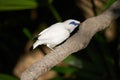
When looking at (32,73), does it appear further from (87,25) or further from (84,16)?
(84,16)

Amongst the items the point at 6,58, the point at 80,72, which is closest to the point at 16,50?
the point at 6,58

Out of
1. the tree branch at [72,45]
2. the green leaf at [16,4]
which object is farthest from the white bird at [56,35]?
the green leaf at [16,4]

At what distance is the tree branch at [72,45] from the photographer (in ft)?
3.16

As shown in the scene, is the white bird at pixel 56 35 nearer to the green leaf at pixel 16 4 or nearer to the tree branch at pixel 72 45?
the tree branch at pixel 72 45

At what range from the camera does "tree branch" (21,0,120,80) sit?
0.96 metres

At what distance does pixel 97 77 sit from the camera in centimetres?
204

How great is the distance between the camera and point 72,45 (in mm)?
1073

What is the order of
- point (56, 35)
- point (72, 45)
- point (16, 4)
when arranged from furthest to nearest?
point (16, 4), point (56, 35), point (72, 45)

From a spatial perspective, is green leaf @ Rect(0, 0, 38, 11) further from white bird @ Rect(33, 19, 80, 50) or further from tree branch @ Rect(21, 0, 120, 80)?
tree branch @ Rect(21, 0, 120, 80)

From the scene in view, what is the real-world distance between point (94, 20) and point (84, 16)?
1370mm

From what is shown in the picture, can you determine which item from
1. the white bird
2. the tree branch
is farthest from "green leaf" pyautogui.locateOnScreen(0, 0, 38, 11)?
the tree branch

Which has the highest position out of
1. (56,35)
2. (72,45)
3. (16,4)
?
(16,4)

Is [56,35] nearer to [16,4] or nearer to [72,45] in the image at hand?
Answer: [72,45]

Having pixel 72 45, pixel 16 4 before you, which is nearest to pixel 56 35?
pixel 72 45
